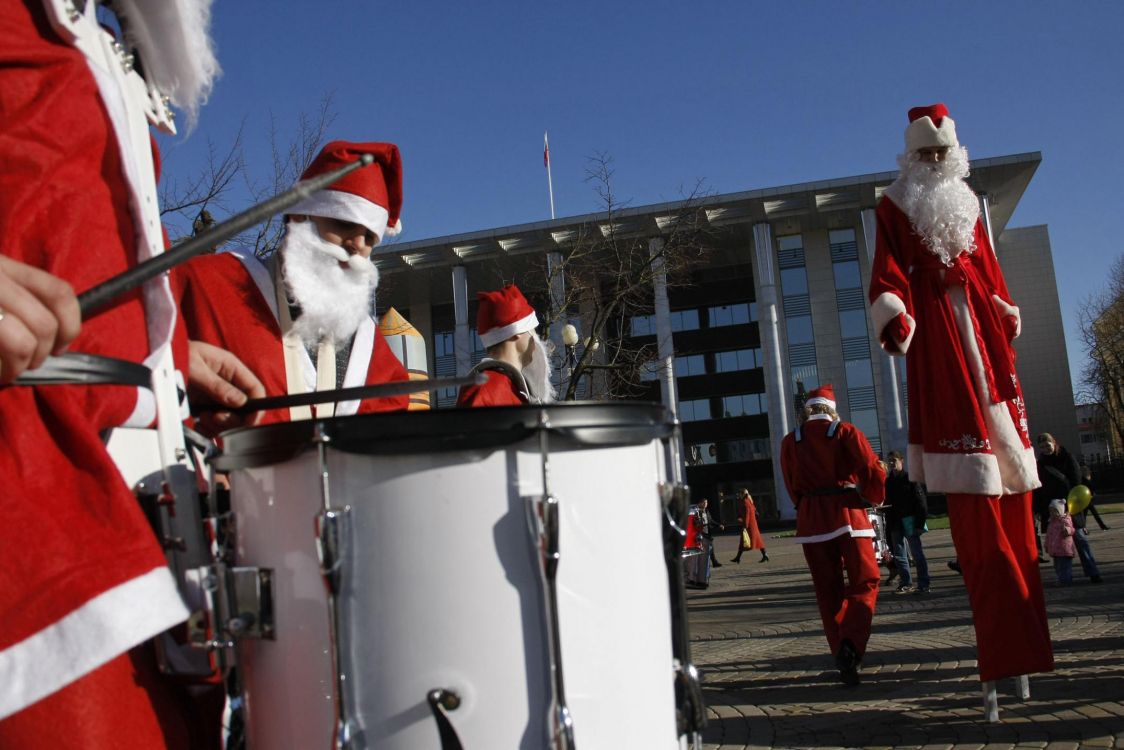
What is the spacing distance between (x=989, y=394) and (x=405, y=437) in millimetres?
3437

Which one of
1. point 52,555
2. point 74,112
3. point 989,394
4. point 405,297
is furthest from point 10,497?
point 405,297

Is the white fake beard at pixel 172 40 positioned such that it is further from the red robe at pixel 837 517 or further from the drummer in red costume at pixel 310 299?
the red robe at pixel 837 517

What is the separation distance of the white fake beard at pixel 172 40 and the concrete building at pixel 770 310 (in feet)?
105

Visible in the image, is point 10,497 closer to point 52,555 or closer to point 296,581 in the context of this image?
point 52,555

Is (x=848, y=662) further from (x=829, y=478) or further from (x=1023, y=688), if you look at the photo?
(x=829, y=478)

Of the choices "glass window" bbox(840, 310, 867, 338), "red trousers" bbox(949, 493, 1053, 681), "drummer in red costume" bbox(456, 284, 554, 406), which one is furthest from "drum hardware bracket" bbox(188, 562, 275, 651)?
"glass window" bbox(840, 310, 867, 338)

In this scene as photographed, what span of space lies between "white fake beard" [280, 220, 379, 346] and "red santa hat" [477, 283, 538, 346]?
2.40 m

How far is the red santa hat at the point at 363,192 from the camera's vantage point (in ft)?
9.85

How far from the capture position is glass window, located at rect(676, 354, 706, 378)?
51.9 m

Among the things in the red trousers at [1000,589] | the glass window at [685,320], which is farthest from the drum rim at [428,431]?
the glass window at [685,320]

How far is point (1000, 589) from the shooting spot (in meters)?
3.98

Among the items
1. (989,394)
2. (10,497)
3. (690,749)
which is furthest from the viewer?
(989,394)

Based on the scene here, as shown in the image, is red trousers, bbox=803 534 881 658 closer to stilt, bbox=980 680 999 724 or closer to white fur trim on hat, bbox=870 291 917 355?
stilt, bbox=980 680 999 724

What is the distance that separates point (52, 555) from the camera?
1167 mm
